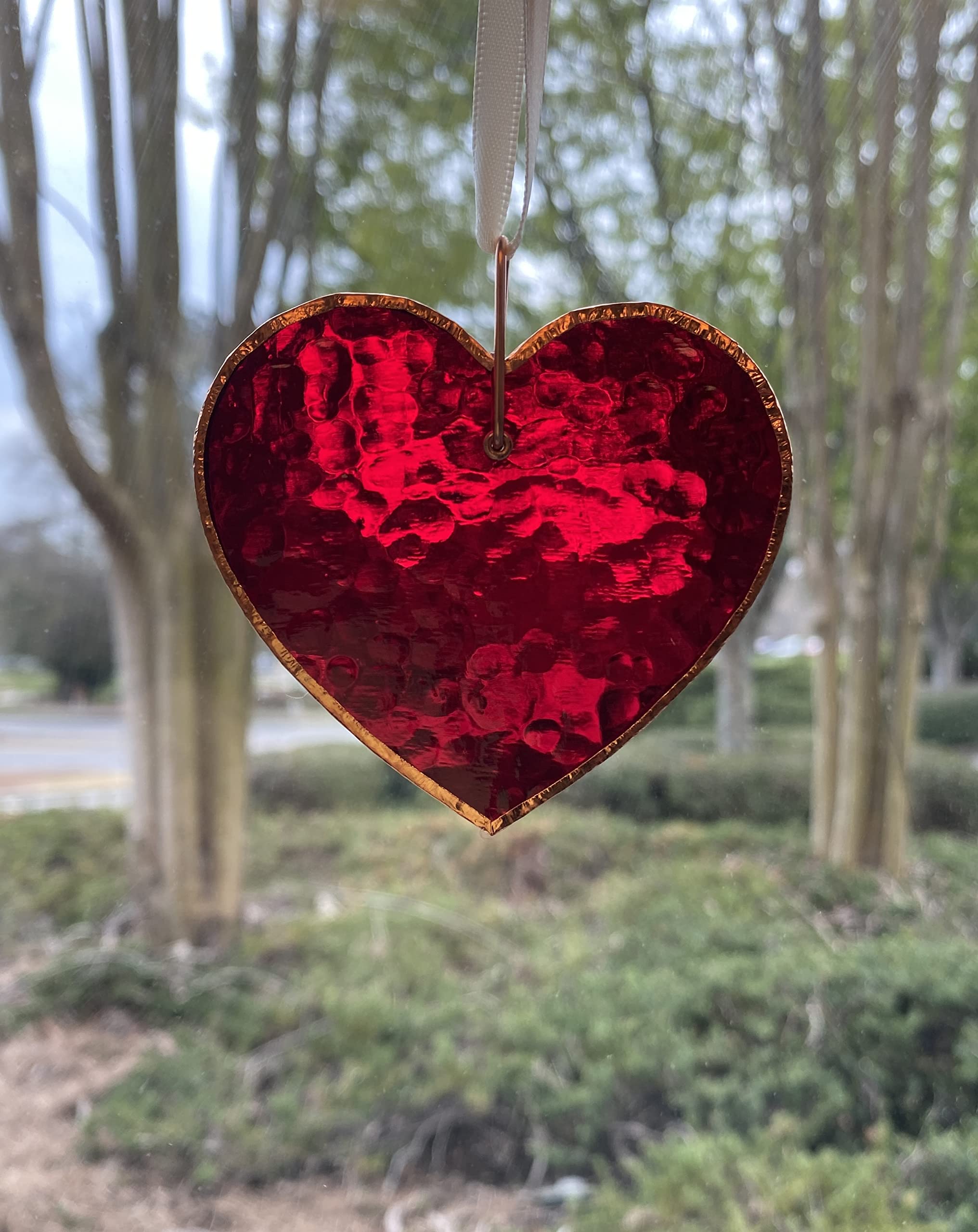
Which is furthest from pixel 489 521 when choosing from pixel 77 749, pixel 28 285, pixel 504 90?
pixel 77 749

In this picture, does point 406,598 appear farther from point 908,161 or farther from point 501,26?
point 908,161

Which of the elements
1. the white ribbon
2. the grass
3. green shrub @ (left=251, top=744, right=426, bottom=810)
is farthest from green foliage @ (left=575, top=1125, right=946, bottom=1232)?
the white ribbon

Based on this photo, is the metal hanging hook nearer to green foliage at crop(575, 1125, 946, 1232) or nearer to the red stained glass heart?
the red stained glass heart

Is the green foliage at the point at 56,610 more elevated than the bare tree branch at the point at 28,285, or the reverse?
the bare tree branch at the point at 28,285

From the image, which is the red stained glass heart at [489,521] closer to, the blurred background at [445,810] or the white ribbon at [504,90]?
the white ribbon at [504,90]

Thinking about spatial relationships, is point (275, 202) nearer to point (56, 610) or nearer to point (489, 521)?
point (56, 610)

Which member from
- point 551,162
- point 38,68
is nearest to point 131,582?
point 38,68

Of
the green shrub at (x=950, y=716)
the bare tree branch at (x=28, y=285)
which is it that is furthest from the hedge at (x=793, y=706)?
the bare tree branch at (x=28, y=285)

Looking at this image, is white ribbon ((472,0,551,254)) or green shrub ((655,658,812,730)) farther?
green shrub ((655,658,812,730))
